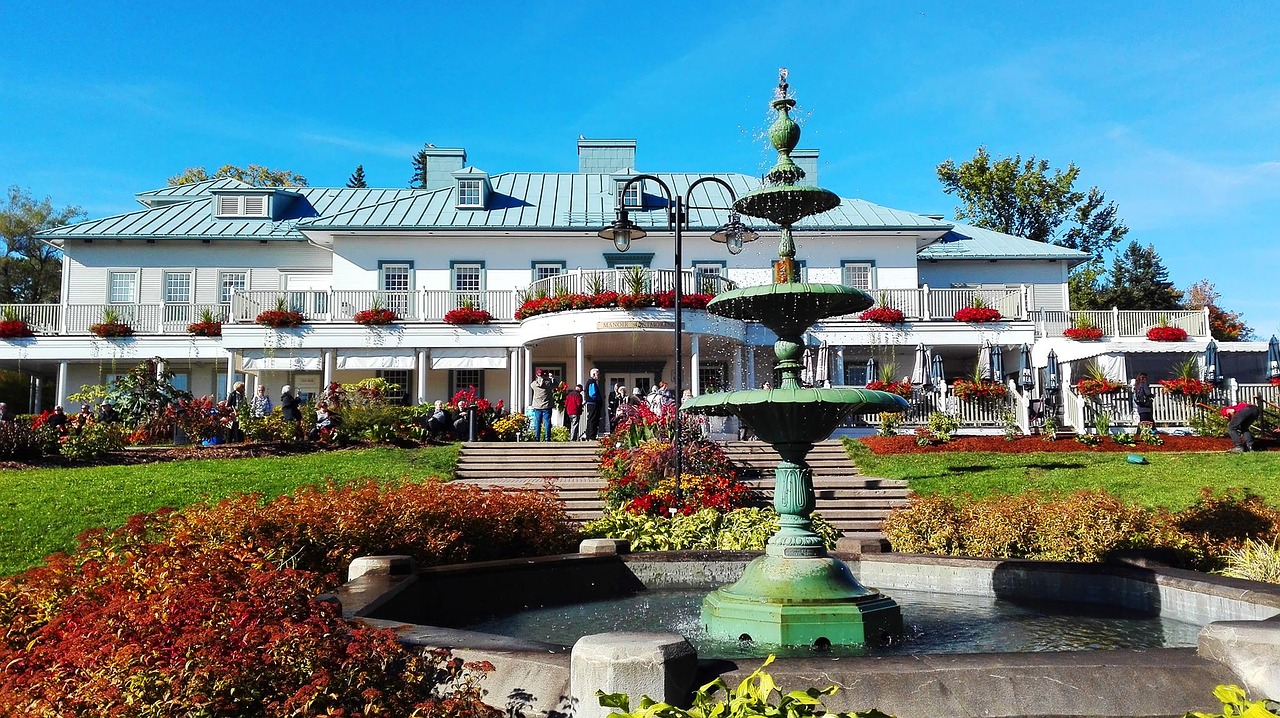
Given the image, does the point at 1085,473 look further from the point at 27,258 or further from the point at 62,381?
the point at 27,258

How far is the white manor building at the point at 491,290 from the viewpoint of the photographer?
27.8 meters

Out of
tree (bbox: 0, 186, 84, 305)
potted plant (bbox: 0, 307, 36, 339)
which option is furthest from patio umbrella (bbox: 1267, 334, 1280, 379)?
tree (bbox: 0, 186, 84, 305)

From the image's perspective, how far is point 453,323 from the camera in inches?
1096

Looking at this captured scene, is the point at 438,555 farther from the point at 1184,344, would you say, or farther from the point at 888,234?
the point at 1184,344

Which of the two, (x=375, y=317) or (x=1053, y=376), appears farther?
(x=375, y=317)

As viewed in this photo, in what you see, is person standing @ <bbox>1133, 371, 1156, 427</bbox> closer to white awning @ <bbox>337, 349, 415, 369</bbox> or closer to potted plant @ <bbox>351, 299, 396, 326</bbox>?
white awning @ <bbox>337, 349, 415, 369</bbox>

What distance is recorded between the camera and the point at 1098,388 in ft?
75.8

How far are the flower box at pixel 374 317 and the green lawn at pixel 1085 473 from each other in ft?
50.5

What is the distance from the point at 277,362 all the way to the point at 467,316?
6.25 metres

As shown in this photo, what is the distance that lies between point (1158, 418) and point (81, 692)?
1002 inches

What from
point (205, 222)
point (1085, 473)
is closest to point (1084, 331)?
point (1085, 473)

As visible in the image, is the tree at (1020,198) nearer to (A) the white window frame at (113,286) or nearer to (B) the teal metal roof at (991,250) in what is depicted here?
(B) the teal metal roof at (991,250)

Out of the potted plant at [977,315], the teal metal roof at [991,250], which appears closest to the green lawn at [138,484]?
the potted plant at [977,315]

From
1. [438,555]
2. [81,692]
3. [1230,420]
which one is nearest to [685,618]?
[438,555]
